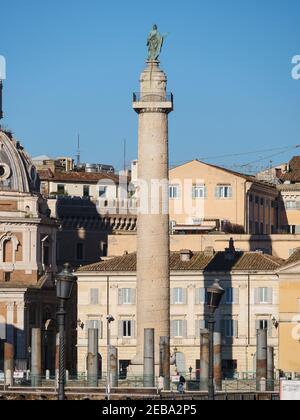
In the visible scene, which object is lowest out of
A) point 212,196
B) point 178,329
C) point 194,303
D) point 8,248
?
point 178,329

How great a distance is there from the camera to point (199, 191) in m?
127

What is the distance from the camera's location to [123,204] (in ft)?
435

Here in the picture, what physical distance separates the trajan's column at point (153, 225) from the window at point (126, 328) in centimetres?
1487

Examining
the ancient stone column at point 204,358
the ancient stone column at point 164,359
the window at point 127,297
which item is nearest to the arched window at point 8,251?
the window at point 127,297

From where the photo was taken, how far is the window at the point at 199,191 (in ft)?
416

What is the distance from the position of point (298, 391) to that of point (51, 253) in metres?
75.1

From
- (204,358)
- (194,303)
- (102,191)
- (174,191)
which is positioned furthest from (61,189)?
(204,358)

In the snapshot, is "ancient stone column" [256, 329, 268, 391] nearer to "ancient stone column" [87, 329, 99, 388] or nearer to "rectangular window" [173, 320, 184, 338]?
"ancient stone column" [87, 329, 99, 388]

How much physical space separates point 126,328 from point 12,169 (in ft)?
58.4

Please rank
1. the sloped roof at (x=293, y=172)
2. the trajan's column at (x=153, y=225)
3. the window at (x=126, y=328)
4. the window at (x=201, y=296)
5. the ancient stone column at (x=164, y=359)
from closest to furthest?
the ancient stone column at (x=164, y=359), the trajan's column at (x=153, y=225), the window at (x=201, y=296), the window at (x=126, y=328), the sloped roof at (x=293, y=172)

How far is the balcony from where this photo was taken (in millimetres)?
92125

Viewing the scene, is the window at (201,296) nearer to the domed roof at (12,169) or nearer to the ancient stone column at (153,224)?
the ancient stone column at (153,224)

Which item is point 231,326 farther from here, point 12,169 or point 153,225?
point 12,169

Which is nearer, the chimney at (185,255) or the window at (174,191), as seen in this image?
the chimney at (185,255)
